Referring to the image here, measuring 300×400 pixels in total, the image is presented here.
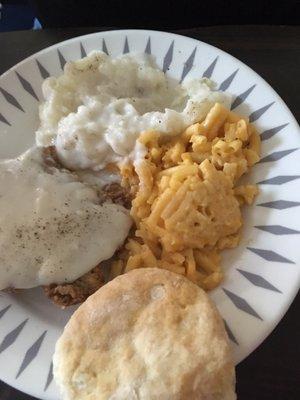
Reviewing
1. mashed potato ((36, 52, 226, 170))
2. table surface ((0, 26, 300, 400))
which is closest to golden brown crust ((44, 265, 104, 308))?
table surface ((0, 26, 300, 400))

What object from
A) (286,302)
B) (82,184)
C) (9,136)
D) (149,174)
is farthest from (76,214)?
(286,302)

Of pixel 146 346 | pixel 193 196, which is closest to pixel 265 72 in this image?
pixel 193 196

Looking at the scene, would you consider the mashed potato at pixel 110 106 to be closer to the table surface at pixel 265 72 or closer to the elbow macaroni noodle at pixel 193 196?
the elbow macaroni noodle at pixel 193 196

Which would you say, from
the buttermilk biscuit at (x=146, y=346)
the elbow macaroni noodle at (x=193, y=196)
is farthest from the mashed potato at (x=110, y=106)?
the buttermilk biscuit at (x=146, y=346)

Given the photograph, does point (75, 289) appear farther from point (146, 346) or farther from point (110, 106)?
point (110, 106)

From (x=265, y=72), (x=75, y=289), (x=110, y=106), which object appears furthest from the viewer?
(x=265, y=72)
